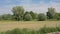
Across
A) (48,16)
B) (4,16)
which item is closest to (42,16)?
(48,16)

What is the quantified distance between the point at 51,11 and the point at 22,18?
524 inches

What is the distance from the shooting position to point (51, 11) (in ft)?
235

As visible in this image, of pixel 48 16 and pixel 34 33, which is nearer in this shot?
pixel 34 33

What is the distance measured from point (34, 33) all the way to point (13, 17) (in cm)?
4902

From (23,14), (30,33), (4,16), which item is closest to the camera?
(30,33)

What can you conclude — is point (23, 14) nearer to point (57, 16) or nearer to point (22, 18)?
point (22, 18)

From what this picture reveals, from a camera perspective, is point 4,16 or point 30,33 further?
point 4,16

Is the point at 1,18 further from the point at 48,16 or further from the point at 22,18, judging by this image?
the point at 48,16

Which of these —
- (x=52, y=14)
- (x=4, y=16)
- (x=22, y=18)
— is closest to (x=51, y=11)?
(x=52, y=14)

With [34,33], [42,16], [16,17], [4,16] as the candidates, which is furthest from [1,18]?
[34,33]

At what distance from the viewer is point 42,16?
64312 mm

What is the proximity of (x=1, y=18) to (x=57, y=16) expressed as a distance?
23.5 metres

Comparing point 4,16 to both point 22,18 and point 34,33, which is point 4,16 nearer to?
point 22,18

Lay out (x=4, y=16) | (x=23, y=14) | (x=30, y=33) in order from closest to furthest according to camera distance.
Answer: (x=30, y=33) < (x=4, y=16) < (x=23, y=14)
